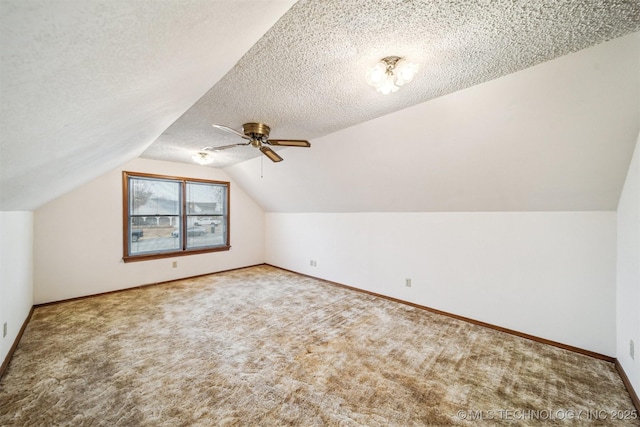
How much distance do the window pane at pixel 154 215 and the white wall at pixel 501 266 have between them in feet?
10.9

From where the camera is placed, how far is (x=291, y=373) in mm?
2156

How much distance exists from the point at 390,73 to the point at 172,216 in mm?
4824

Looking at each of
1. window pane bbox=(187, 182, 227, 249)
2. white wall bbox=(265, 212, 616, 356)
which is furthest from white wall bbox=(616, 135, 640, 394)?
window pane bbox=(187, 182, 227, 249)

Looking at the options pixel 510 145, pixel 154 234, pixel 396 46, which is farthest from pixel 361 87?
pixel 154 234

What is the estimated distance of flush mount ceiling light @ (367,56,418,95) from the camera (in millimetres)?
1578

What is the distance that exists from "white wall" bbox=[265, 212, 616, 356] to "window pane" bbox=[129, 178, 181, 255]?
3331mm

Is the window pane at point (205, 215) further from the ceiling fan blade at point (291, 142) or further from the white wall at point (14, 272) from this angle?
the ceiling fan blade at point (291, 142)

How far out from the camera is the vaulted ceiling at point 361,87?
0.75 metres

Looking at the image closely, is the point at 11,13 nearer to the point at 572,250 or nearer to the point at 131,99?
the point at 131,99

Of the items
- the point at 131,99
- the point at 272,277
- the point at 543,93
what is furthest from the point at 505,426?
the point at 272,277

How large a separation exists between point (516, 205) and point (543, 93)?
1.33 m

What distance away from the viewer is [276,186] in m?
4.99

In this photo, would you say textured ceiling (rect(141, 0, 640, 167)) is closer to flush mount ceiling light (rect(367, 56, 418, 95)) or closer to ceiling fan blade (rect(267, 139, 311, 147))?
flush mount ceiling light (rect(367, 56, 418, 95))

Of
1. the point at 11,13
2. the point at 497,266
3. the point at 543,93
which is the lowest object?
the point at 497,266
